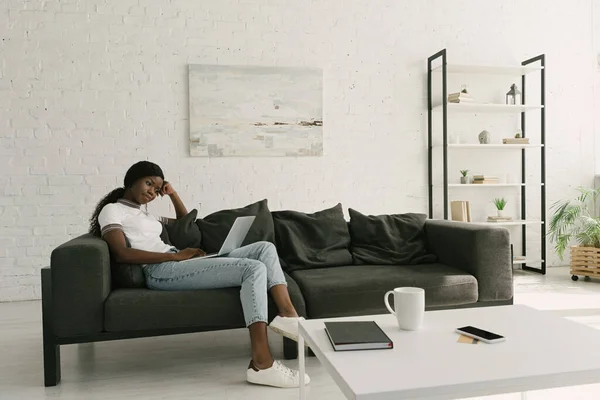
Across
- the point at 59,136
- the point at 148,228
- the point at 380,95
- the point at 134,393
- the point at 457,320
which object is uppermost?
the point at 380,95

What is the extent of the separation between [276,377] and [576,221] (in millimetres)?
4197

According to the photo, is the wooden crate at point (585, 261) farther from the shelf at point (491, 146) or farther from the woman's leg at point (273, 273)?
the woman's leg at point (273, 273)

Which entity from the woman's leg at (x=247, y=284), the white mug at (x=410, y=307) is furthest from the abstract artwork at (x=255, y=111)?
the white mug at (x=410, y=307)

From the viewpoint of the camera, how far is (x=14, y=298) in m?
4.14

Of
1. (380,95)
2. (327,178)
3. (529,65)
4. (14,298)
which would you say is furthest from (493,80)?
(14,298)

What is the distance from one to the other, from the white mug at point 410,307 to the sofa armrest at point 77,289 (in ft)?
4.47

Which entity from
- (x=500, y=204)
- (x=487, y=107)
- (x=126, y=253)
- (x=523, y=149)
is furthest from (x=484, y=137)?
(x=126, y=253)

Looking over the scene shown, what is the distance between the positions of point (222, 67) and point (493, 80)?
2.63 meters

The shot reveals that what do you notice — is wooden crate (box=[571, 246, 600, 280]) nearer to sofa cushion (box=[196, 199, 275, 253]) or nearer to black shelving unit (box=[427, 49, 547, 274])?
black shelving unit (box=[427, 49, 547, 274])

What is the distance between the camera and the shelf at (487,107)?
185 inches

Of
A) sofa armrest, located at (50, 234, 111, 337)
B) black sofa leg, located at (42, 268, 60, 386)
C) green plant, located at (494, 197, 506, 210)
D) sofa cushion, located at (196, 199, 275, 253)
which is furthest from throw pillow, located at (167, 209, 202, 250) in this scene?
green plant, located at (494, 197, 506, 210)

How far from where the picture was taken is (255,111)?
14.7ft

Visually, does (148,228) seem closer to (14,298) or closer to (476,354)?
(476,354)

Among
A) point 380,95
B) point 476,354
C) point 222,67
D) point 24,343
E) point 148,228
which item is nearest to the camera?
point 476,354
